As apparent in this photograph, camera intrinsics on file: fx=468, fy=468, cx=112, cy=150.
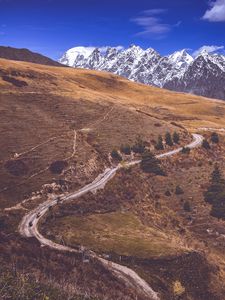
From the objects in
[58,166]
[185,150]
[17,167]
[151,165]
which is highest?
[185,150]

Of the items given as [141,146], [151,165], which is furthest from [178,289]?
[141,146]

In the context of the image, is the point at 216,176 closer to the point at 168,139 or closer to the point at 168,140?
the point at 168,140

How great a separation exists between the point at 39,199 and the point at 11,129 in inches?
1553

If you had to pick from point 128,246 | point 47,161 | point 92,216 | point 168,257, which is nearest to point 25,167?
point 47,161

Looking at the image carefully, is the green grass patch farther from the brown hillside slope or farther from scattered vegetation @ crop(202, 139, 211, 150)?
scattered vegetation @ crop(202, 139, 211, 150)

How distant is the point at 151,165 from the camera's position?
13388 cm

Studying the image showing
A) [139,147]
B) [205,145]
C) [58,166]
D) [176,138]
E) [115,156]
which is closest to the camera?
[58,166]

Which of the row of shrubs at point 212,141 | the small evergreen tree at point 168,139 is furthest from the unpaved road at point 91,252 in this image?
the row of shrubs at point 212,141

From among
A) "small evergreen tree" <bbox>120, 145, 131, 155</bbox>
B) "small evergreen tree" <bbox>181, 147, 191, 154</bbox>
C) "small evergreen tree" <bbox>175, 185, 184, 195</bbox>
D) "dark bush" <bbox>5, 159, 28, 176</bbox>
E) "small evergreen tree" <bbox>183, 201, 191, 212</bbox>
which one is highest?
"small evergreen tree" <bbox>181, 147, 191, 154</bbox>

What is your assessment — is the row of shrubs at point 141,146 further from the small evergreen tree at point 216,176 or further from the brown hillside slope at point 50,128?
the small evergreen tree at point 216,176

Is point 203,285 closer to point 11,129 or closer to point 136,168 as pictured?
point 136,168

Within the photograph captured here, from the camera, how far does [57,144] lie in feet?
440

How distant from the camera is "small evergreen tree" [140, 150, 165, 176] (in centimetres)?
13225

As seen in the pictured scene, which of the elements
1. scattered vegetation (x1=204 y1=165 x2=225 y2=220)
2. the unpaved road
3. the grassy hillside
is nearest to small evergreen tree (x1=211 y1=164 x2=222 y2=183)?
scattered vegetation (x1=204 y1=165 x2=225 y2=220)
